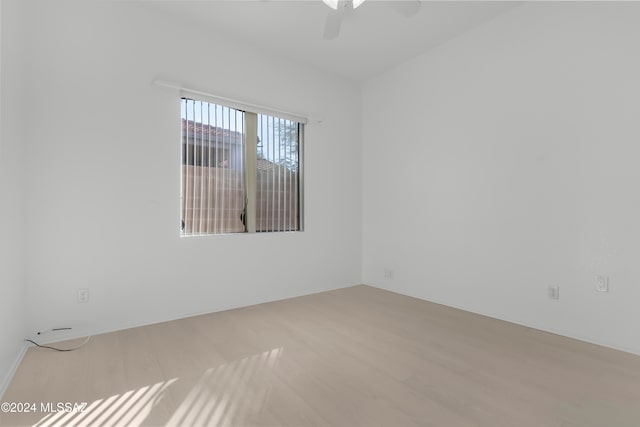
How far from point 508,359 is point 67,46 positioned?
409cm

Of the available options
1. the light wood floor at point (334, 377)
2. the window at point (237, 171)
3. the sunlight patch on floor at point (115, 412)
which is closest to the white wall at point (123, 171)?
the window at point (237, 171)

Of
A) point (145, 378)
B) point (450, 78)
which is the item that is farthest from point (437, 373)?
point (450, 78)

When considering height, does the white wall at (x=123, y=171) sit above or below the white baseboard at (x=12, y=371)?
above

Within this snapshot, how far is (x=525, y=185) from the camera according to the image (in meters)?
2.79

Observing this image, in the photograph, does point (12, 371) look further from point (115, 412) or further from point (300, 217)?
point (300, 217)

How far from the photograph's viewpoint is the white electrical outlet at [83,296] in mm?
2482

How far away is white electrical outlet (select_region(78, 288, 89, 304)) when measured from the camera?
248 centimetres

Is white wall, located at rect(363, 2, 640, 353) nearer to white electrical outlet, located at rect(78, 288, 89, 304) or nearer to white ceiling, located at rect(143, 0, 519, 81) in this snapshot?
white ceiling, located at rect(143, 0, 519, 81)

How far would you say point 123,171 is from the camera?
2.67 meters

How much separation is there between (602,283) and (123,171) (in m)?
4.01

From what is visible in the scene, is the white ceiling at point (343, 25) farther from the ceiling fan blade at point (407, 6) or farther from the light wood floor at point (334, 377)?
the light wood floor at point (334, 377)

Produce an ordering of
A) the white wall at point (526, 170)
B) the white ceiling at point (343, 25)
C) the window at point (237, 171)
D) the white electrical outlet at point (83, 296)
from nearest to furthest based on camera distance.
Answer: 1. the white wall at point (526, 170)
2. the white electrical outlet at point (83, 296)
3. the white ceiling at point (343, 25)
4. the window at point (237, 171)

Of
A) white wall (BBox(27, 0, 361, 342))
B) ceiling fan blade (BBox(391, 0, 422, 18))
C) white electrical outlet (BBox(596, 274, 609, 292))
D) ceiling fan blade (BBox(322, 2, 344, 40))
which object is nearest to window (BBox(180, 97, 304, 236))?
white wall (BBox(27, 0, 361, 342))

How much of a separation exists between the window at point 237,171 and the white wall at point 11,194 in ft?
Answer: 3.78
